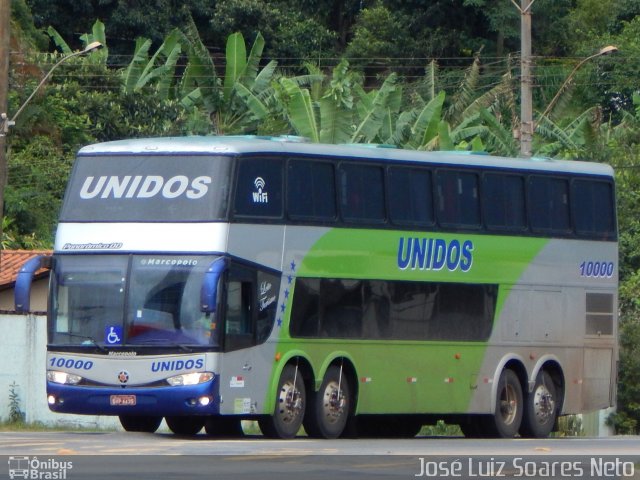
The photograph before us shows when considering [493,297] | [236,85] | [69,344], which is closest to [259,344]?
[69,344]

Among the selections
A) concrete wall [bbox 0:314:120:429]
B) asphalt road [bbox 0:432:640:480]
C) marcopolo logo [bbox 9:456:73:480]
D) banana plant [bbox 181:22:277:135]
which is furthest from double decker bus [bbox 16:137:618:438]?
banana plant [bbox 181:22:277:135]

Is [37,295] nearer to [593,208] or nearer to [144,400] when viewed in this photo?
[593,208]

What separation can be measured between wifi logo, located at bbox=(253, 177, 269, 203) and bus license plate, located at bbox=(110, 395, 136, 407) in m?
2.77

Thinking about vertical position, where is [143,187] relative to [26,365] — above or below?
above

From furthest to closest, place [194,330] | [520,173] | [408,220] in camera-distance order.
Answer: [520,173] < [408,220] < [194,330]

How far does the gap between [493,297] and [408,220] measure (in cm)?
193

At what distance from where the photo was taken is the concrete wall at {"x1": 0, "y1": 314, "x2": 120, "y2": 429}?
976 inches

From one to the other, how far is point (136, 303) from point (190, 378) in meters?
1.11

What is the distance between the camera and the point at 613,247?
75.2 feet

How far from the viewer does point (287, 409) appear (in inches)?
723

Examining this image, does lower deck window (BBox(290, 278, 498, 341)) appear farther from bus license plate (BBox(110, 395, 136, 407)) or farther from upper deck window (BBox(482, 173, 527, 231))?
bus license plate (BBox(110, 395, 136, 407))

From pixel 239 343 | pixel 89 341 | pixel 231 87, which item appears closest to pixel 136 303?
pixel 89 341

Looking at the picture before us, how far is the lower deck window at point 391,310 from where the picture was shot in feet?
61.7

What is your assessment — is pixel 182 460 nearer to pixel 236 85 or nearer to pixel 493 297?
pixel 493 297
